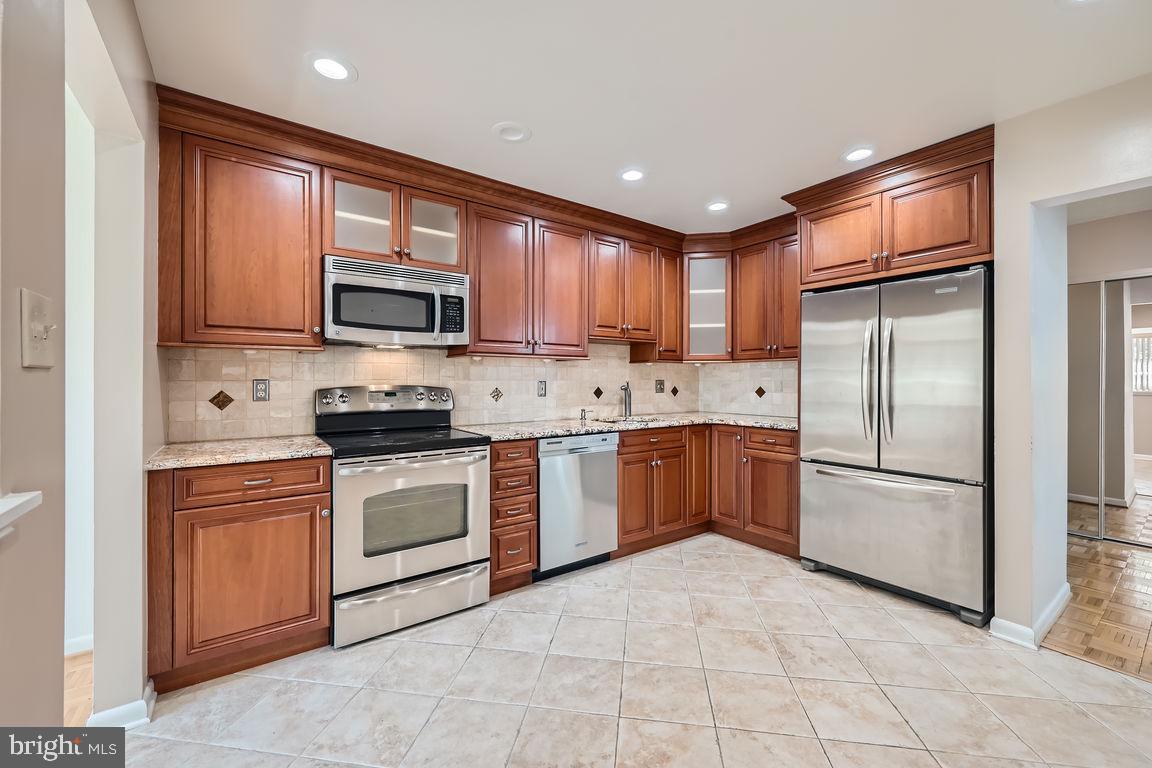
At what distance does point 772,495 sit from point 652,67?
2843 mm

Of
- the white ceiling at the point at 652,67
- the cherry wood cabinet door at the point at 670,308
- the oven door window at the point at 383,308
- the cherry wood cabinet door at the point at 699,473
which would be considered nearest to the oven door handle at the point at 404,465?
the oven door window at the point at 383,308

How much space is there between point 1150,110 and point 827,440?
1.99 metres

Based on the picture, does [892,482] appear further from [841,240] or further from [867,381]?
[841,240]

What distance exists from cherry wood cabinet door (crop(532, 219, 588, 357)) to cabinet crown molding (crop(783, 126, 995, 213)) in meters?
1.50

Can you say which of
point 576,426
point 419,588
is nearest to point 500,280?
point 576,426

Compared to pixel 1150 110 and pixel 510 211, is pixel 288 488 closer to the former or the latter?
pixel 510 211

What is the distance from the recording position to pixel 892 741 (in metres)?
1.69

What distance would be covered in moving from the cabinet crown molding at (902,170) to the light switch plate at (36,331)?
3.53 metres

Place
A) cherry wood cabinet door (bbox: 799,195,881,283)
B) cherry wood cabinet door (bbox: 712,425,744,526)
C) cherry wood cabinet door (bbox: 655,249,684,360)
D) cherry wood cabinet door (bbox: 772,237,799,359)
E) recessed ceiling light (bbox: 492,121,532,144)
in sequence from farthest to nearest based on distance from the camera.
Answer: cherry wood cabinet door (bbox: 655,249,684,360) < cherry wood cabinet door (bbox: 712,425,744,526) < cherry wood cabinet door (bbox: 772,237,799,359) < cherry wood cabinet door (bbox: 799,195,881,283) < recessed ceiling light (bbox: 492,121,532,144)

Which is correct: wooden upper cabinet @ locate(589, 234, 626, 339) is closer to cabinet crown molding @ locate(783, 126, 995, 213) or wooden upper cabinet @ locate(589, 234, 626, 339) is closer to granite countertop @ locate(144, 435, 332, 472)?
cabinet crown molding @ locate(783, 126, 995, 213)

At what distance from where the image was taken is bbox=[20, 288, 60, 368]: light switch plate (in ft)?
2.84

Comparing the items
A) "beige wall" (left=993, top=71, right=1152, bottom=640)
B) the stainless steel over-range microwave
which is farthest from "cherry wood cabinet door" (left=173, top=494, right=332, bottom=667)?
"beige wall" (left=993, top=71, right=1152, bottom=640)

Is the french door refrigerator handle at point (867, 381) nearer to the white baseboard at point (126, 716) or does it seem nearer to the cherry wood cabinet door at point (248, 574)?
the cherry wood cabinet door at point (248, 574)

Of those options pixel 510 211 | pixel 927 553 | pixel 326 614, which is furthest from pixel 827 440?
pixel 326 614
